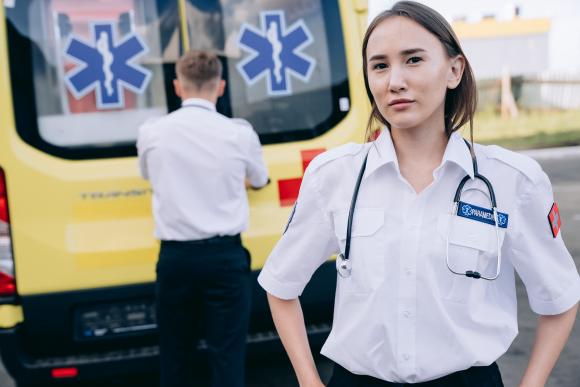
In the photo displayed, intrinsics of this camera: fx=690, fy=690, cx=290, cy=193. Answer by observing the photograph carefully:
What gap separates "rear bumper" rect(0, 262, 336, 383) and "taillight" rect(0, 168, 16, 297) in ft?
0.61

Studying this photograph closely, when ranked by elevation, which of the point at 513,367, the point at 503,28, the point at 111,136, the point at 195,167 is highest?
the point at 503,28

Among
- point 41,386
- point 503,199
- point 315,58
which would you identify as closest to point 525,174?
point 503,199

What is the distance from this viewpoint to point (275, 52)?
3363 millimetres

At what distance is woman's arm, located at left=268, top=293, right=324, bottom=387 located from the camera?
1.62 meters

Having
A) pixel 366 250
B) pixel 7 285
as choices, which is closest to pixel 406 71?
pixel 366 250

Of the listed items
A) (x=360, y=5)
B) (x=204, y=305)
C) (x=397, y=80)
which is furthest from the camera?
(x=360, y=5)

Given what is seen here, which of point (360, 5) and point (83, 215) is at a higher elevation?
point (360, 5)

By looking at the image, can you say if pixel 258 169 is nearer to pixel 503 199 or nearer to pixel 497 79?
pixel 503 199

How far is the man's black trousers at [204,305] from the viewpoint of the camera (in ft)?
9.89

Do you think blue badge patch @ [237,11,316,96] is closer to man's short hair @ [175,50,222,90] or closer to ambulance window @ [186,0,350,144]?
ambulance window @ [186,0,350,144]

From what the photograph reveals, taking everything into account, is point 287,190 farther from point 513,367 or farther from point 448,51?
point 448,51

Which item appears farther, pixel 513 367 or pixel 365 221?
pixel 513 367

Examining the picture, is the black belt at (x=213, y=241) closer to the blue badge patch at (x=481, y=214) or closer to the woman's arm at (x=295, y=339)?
the woman's arm at (x=295, y=339)

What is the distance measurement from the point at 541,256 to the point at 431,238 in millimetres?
245
